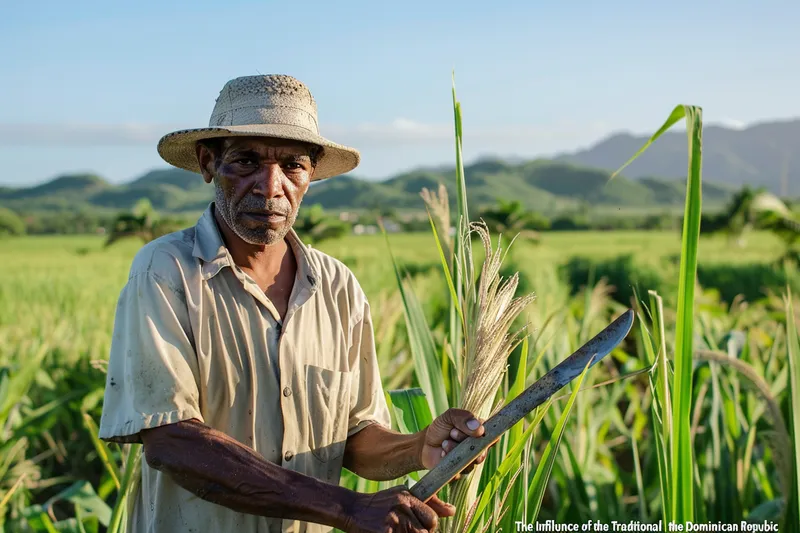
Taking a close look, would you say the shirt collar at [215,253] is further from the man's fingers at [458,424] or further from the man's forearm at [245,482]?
the man's fingers at [458,424]

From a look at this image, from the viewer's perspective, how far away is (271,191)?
157 cm

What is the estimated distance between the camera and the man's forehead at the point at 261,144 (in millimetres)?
1577

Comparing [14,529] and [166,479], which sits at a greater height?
[166,479]

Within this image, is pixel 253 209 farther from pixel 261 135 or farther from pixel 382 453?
pixel 382 453

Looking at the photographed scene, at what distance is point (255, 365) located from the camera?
5.22 ft

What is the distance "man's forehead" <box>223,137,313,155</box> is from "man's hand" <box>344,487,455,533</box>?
765 millimetres

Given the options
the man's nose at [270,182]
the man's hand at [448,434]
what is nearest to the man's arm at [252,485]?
the man's hand at [448,434]

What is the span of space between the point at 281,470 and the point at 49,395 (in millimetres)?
3446

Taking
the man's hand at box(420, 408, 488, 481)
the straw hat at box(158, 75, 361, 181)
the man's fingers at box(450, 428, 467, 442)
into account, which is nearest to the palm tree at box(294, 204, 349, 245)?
the straw hat at box(158, 75, 361, 181)

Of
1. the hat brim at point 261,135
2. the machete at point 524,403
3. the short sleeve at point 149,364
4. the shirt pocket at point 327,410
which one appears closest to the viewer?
the machete at point 524,403

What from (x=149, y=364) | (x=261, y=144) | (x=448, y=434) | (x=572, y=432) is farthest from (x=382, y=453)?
(x=572, y=432)

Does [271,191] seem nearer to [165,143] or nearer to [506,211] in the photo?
[165,143]

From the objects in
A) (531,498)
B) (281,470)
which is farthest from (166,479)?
(531,498)

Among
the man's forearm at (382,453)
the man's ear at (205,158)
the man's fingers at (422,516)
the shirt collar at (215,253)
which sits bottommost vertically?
the man's forearm at (382,453)
